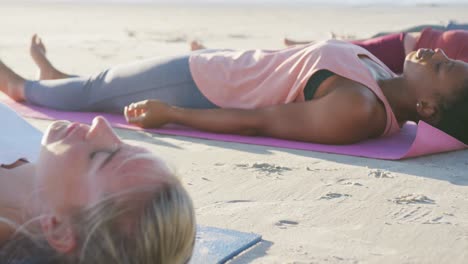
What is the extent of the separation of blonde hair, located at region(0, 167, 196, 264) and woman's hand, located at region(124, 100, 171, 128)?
6.66 feet

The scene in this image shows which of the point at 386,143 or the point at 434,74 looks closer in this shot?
the point at 434,74

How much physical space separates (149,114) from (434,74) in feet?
4.08

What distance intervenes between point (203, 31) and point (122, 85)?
598 cm

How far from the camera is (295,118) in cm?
355

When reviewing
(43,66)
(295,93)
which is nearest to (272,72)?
(295,93)

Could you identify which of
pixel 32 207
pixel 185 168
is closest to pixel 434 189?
pixel 185 168

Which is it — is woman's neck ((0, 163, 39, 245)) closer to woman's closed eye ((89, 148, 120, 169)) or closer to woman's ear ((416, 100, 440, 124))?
woman's closed eye ((89, 148, 120, 169))

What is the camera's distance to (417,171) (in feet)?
10.2

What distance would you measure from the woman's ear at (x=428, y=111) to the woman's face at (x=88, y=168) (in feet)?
6.50

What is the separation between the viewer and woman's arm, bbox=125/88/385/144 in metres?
3.41

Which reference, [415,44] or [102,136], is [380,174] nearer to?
[102,136]

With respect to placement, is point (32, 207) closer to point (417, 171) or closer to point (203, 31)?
point (417, 171)

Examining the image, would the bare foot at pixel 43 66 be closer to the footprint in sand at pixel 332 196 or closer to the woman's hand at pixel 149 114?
the woman's hand at pixel 149 114

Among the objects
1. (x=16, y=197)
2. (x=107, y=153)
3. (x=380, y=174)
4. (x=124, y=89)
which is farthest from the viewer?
(x=124, y=89)
